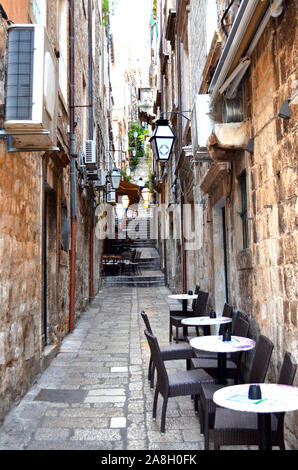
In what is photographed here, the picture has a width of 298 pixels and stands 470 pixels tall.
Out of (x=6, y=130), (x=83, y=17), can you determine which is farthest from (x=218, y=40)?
(x=83, y=17)

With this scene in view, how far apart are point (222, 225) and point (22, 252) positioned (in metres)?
3.80

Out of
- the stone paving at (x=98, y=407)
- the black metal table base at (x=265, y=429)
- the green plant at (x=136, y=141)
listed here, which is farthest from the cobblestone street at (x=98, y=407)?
the green plant at (x=136, y=141)

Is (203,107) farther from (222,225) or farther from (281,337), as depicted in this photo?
(281,337)

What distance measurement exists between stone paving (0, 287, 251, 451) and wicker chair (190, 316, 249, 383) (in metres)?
0.43

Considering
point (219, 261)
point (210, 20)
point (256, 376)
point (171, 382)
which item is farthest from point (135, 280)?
point (256, 376)

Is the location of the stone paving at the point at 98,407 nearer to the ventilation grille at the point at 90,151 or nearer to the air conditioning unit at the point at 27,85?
the air conditioning unit at the point at 27,85

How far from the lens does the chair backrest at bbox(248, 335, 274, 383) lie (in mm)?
2994

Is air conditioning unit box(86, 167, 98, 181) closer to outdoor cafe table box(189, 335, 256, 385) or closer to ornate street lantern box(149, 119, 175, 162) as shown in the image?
ornate street lantern box(149, 119, 175, 162)

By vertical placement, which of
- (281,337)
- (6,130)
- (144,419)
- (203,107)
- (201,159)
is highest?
(203,107)

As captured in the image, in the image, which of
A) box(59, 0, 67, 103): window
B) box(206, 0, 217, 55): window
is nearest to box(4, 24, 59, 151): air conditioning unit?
box(206, 0, 217, 55): window

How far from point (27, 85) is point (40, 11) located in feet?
9.33

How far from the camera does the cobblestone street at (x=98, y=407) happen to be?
3.41 m

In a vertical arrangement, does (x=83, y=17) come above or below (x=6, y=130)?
above
